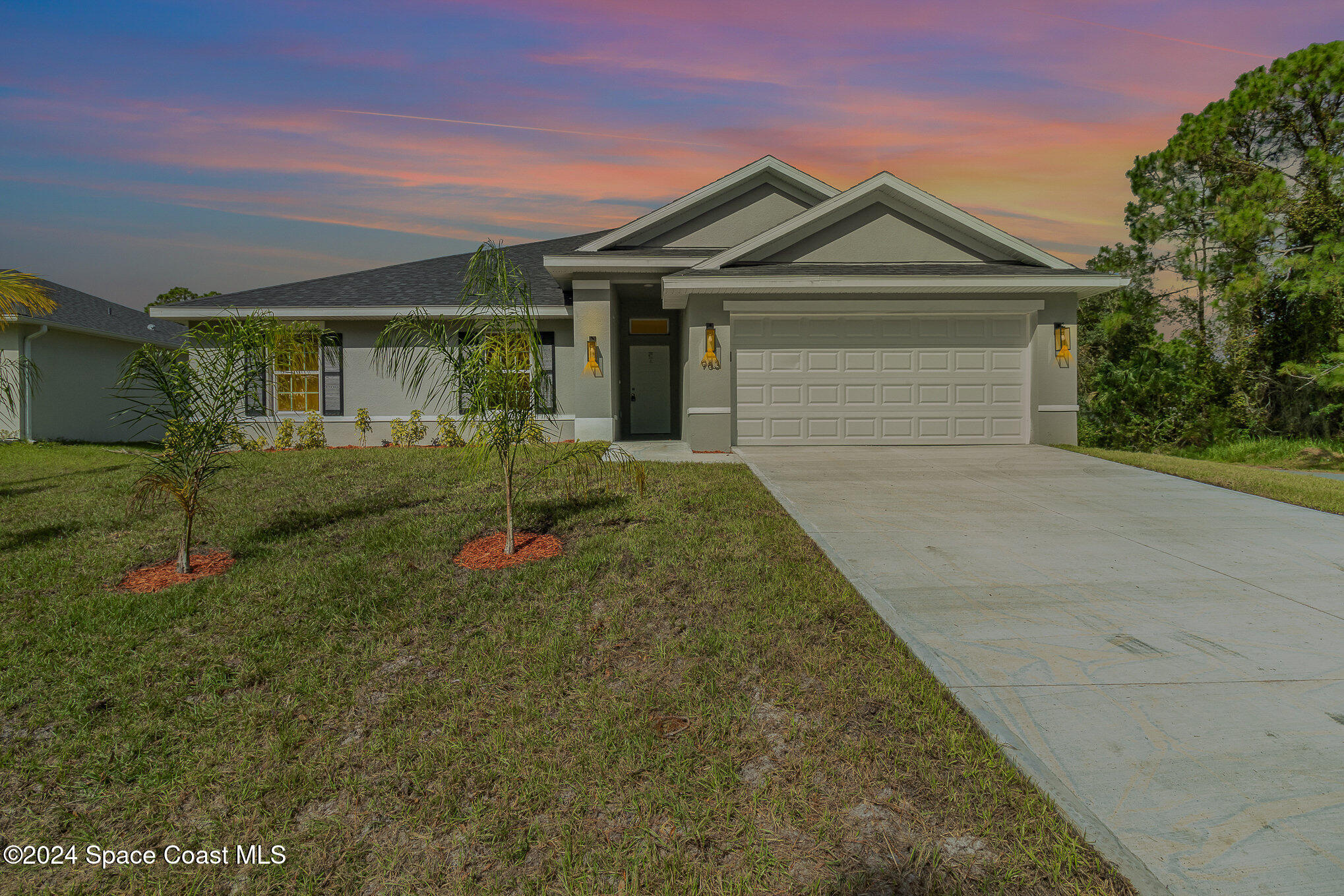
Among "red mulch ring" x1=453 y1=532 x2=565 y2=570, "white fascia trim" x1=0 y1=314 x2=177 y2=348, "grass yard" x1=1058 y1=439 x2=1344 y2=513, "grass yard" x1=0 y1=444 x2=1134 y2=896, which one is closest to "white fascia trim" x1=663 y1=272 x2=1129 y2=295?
"grass yard" x1=1058 y1=439 x2=1344 y2=513

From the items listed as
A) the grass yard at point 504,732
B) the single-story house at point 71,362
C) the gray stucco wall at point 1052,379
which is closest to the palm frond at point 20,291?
the grass yard at point 504,732

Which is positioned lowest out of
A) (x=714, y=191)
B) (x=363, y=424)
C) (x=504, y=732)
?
(x=504, y=732)

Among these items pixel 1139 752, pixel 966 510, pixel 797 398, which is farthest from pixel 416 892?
pixel 797 398

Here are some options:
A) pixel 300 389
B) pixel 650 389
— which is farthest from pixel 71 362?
pixel 650 389

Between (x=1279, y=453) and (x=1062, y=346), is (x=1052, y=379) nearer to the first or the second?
(x=1062, y=346)

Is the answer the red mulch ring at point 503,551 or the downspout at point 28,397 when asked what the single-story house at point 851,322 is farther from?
the downspout at point 28,397

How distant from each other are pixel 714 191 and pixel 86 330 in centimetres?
1733

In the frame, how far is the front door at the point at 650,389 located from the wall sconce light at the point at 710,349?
433 centimetres

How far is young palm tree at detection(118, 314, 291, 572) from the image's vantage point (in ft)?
19.9

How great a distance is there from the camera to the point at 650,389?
1722 cm

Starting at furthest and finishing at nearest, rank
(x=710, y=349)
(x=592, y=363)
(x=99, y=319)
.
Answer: (x=99, y=319)
(x=592, y=363)
(x=710, y=349)

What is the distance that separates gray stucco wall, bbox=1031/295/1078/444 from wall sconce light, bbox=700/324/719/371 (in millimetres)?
5949

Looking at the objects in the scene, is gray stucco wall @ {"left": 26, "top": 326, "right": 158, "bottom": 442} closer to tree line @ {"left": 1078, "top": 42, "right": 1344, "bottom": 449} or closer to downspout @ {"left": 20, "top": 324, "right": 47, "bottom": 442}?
downspout @ {"left": 20, "top": 324, "right": 47, "bottom": 442}

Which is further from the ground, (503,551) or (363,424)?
(363,424)
